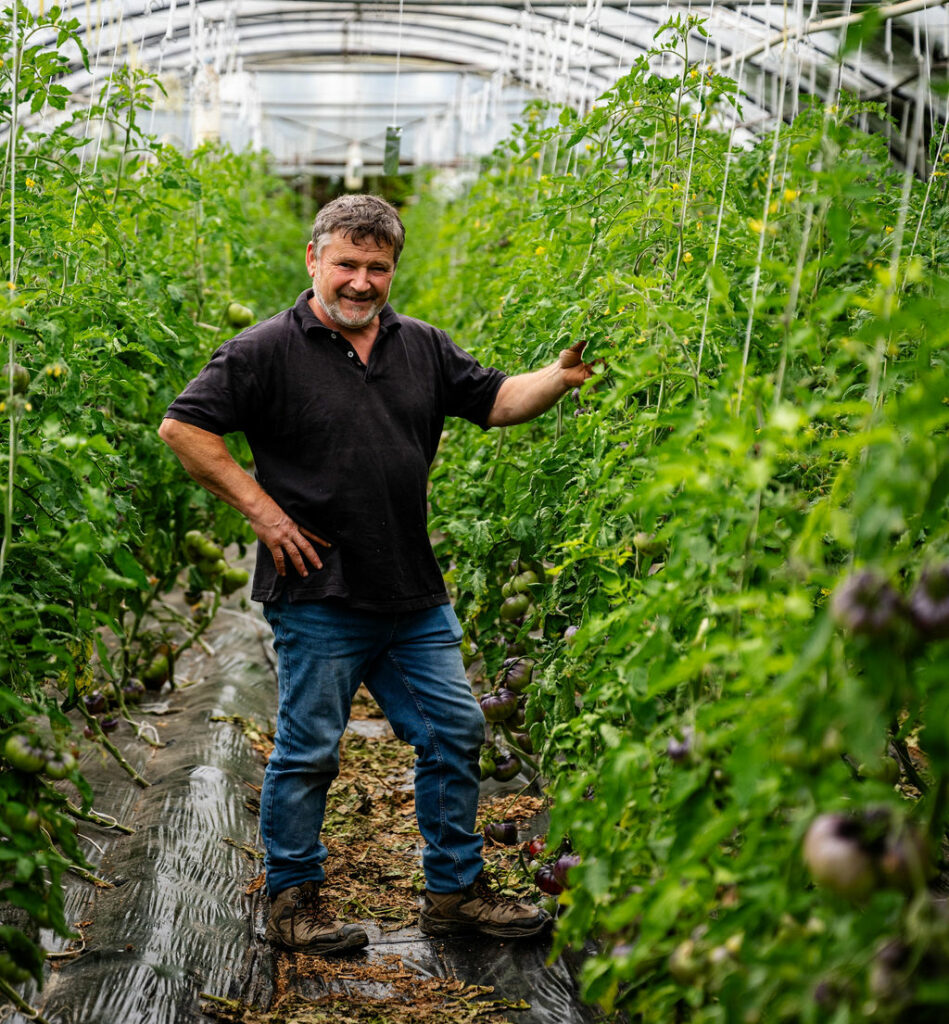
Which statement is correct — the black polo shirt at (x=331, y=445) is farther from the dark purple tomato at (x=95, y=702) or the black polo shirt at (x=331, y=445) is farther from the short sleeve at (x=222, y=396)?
the dark purple tomato at (x=95, y=702)

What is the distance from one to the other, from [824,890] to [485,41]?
1232 cm

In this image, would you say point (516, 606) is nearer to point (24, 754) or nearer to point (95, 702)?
point (24, 754)

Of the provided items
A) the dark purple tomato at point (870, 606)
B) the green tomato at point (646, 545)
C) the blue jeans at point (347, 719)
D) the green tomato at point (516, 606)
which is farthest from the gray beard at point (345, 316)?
the dark purple tomato at point (870, 606)

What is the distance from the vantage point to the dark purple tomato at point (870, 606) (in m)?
1.13

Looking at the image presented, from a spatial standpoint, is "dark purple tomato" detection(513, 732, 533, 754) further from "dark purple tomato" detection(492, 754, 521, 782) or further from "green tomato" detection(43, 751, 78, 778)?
"green tomato" detection(43, 751, 78, 778)

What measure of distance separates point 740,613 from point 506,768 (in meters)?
1.72

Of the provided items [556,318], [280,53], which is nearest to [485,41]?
[280,53]

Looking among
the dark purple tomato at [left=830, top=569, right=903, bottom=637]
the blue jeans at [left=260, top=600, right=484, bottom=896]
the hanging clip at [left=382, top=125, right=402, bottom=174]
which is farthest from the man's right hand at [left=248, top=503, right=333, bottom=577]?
the hanging clip at [left=382, top=125, right=402, bottom=174]

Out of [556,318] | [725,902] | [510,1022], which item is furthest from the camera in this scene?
[556,318]

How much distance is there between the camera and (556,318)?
2.86m

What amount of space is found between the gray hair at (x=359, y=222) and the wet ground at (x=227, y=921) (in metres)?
1.62

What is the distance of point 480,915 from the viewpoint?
2.71 m

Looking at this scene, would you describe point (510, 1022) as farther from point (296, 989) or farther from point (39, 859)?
point (39, 859)

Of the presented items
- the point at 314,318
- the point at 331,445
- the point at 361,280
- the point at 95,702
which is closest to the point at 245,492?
the point at 331,445
